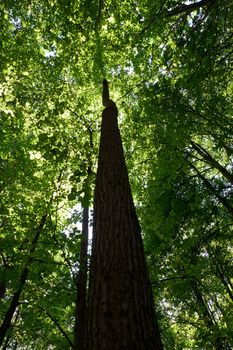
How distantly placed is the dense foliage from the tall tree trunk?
3692mm

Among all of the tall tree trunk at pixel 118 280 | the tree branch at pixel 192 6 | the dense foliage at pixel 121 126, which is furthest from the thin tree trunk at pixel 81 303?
the tree branch at pixel 192 6

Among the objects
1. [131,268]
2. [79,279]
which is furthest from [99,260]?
[79,279]

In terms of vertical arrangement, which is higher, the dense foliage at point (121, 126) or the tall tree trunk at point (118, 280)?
the dense foliage at point (121, 126)

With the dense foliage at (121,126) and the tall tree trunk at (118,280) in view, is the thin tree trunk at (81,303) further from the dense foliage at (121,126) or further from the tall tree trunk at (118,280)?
the tall tree trunk at (118,280)

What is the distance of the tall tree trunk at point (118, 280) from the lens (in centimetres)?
231

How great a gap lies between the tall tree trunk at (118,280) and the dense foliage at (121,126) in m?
3.69

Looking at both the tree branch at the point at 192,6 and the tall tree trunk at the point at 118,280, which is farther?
the tree branch at the point at 192,6

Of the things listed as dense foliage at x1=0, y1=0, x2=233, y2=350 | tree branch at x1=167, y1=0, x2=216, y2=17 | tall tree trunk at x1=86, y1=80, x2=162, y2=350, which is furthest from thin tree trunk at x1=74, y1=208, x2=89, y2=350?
tree branch at x1=167, y1=0, x2=216, y2=17

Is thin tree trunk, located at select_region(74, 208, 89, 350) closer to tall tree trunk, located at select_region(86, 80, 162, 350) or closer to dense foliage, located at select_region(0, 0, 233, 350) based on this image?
dense foliage, located at select_region(0, 0, 233, 350)

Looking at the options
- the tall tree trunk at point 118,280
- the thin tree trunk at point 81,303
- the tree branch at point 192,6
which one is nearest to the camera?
the tall tree trunk at point 118,280

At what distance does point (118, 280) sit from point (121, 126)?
431 inches

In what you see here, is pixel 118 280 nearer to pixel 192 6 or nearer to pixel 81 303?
pixel 81 303

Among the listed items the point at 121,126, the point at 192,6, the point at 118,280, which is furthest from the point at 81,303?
the point at 121,126

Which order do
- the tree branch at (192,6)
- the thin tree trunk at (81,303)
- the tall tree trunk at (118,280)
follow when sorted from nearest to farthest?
the tall tree trunk at (118,280) < the thin tree trunk at (81,303) < the tree branch at (192,6)
